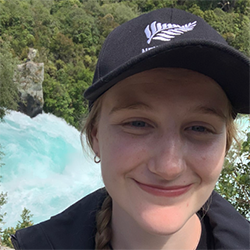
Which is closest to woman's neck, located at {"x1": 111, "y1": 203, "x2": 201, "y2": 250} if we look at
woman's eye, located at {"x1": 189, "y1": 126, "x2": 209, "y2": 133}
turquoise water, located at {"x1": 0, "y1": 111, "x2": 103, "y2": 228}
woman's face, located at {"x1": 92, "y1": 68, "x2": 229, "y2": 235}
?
woman's face, located at {"x1": 92, "y1": 68, "x2": 229, "y2": 235}

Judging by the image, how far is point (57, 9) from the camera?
16031 mm

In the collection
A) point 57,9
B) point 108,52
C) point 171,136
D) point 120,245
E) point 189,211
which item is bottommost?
point 57,9

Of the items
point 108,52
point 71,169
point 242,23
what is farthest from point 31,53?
point 242,23

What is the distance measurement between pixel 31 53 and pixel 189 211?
1149 cm

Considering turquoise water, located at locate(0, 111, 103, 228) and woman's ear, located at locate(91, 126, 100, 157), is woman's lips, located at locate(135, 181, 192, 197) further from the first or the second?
turquoise water, located at locate(0, 111, 103, 228)

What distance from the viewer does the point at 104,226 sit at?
2.30 feet

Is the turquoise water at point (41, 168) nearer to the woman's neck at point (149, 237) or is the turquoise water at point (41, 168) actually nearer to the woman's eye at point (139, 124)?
the woman's neck at point (149, 237)

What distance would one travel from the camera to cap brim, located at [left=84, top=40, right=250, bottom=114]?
0.41 meters

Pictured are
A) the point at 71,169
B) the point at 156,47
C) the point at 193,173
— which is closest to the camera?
the point at 156,47

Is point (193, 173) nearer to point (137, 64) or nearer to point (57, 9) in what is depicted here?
point (137, 64)

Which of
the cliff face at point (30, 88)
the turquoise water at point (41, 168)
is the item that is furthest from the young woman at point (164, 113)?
the cliff face at point (30, 88)

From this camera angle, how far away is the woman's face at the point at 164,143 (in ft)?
1.59

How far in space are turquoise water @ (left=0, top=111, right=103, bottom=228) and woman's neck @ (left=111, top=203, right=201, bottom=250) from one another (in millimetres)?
5140

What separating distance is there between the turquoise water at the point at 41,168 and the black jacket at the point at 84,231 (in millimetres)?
4973
